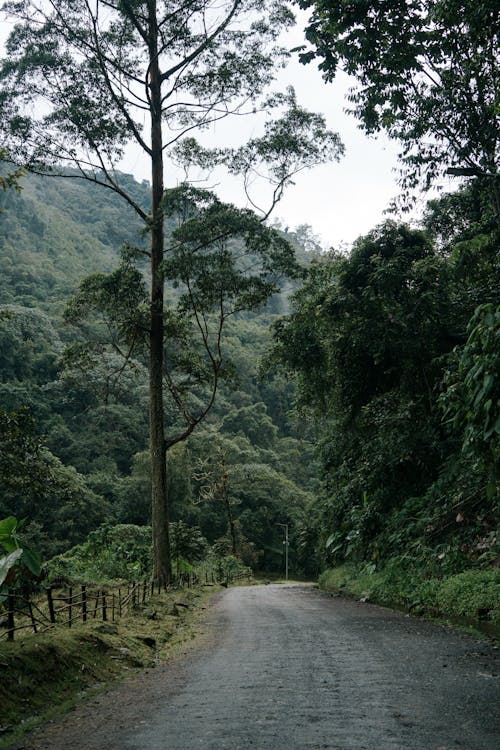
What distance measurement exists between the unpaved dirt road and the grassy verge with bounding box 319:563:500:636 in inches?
24.6

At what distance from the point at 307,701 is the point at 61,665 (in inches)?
94.4

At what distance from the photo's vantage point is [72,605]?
8188mm

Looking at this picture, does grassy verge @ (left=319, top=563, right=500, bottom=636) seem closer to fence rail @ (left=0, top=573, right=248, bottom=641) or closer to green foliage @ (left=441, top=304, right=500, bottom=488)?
green foliage @ (left=441, top=304, right=500, bottom=488)

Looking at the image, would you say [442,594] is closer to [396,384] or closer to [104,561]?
[396,384]

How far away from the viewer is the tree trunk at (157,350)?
17.2 metres

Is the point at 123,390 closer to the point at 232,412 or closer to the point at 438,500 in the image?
the point at 232,412

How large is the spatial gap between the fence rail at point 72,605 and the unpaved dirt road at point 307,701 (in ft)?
5.30

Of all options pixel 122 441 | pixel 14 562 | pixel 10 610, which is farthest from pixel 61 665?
pixel 122 441

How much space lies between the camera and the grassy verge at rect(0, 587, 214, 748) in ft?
15.2

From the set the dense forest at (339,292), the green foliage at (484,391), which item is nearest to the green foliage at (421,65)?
the dense forest at (339,292)

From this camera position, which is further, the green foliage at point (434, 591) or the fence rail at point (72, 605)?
the green foliage at point (434, 591)

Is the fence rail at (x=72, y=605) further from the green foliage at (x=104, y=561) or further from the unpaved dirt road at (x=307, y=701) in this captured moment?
the unpaved dirt road at (x=307, y=701)

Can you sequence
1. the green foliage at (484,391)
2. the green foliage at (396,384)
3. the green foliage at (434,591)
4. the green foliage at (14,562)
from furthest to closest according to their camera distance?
the green foliage at (396,384), the green foliage at (434,591), the green foliage at (14,562), the green foliage at (484,391)

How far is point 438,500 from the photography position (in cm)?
1246
